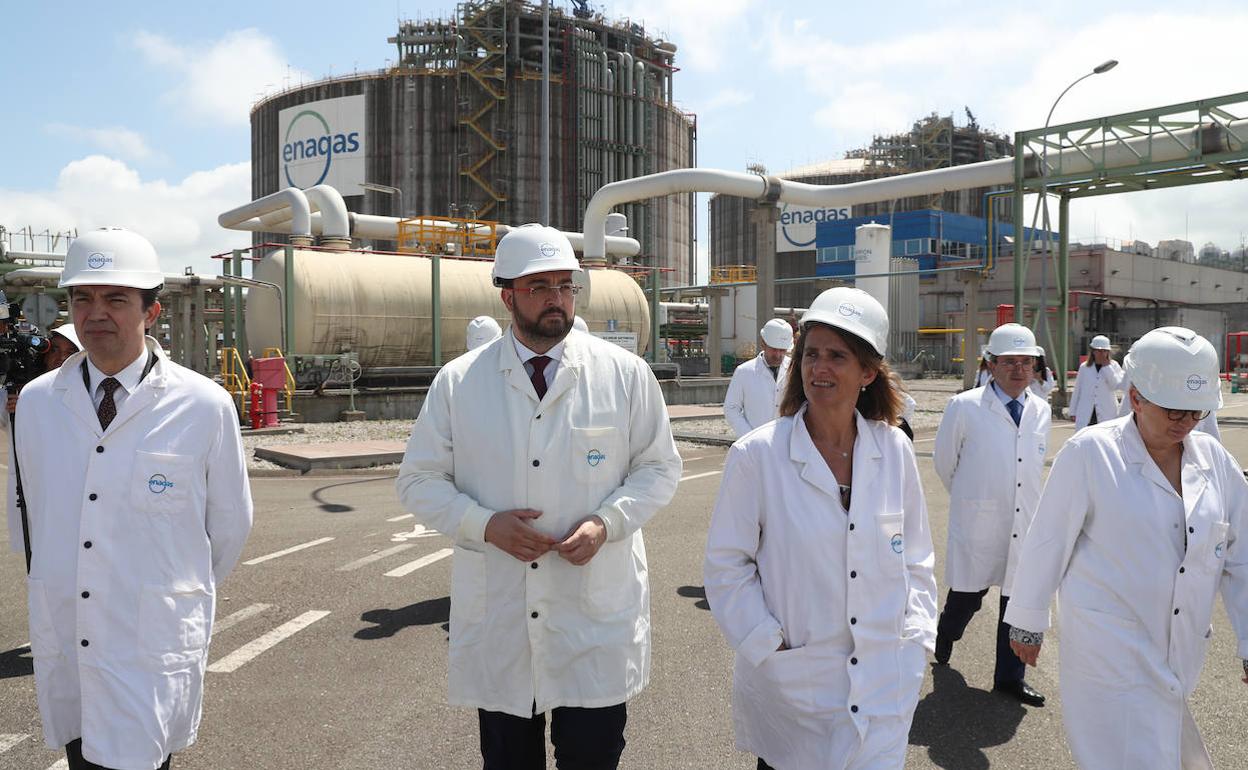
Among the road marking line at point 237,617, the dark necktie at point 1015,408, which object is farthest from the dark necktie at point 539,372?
the road marking line at point 237,617

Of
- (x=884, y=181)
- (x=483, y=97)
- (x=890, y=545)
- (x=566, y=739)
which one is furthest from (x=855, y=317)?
(x=483, y=97)

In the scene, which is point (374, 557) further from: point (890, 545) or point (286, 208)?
point (286, 208)

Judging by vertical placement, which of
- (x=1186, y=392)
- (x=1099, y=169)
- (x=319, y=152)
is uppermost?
(x=319, y=152)

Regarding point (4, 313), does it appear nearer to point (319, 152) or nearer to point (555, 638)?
point (555, 638)

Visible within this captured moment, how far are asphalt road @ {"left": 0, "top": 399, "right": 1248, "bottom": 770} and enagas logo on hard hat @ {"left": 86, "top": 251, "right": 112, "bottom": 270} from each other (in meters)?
2.16

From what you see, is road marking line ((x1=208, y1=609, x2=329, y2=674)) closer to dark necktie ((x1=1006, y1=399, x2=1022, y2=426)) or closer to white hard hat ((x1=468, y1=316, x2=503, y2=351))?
white hard hat ((x1=468, y1=316, x2=503, y2=351))

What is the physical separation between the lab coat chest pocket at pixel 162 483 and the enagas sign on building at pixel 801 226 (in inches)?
2531

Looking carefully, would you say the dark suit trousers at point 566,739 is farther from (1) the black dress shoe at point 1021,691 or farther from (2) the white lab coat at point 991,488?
(2) the white lab coat at point 991,488

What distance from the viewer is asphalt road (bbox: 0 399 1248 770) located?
159 inches

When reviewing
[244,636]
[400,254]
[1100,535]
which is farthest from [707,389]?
[1100,535]

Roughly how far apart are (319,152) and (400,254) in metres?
30.3

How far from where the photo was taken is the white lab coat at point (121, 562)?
2.68 meters

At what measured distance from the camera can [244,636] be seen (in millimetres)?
5676

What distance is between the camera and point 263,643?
554 cm
